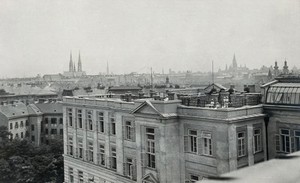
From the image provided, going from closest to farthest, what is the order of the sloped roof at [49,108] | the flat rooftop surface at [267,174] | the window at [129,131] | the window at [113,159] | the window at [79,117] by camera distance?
the flat rooftop surface at [267,174], the window at [129,131], the window at [113,159], the window at [79,117], the sloped roof at [49,108]

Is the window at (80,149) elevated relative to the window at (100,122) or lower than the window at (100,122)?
lower

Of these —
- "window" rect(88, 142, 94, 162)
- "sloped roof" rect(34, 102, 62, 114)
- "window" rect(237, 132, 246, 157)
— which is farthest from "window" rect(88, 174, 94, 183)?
"sloped roof" rect(34, 102, 62, 114)

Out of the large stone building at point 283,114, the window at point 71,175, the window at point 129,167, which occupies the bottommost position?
the window at point 71,175

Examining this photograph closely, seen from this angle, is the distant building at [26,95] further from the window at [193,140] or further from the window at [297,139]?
the window at [297,139]

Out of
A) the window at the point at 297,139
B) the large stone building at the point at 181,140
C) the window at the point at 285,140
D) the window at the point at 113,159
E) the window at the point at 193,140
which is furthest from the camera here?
the window at the point at 113,159

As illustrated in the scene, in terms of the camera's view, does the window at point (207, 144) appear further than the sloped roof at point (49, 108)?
No

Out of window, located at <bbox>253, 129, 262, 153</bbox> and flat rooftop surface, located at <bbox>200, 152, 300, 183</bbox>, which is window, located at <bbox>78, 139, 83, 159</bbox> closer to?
window, located at <bbox>253, 129, 262, 153</bbox>

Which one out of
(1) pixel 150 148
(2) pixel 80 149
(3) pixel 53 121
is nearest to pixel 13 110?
(3) pixel 53 121

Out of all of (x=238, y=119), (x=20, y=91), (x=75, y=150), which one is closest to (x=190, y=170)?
(x=238, y=119)

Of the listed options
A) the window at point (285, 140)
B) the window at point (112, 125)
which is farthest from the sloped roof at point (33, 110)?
the window at point (285, 140)
